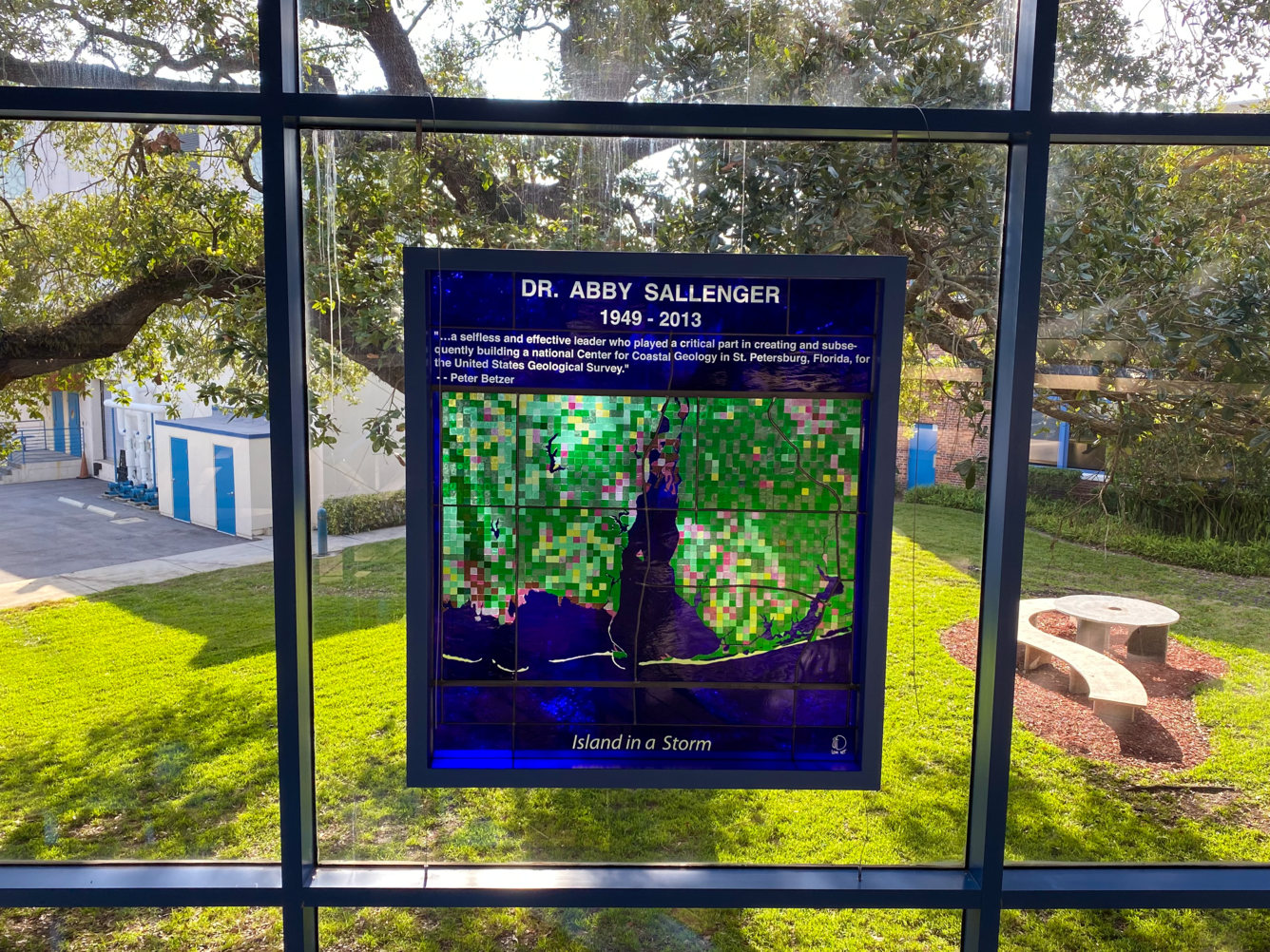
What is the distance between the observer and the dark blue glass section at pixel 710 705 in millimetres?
2094

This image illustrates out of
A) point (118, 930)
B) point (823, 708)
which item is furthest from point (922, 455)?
point (118, 930)

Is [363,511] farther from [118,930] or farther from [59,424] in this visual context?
[118,930]

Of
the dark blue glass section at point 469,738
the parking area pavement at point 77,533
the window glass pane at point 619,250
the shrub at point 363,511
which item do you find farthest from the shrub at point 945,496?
the parking area pavement at point 77,533

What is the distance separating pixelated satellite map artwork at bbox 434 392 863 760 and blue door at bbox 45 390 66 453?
4.23ft

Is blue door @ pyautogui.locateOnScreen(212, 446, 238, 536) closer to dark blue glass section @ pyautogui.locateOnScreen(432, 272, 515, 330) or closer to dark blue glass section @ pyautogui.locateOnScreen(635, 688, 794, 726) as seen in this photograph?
dark blue glass section @ pyautogui.locateOnScreen(432, 272, 515, 330)

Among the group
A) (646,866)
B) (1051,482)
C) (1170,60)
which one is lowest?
(646,866)

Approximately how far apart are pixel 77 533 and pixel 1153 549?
317 centimetres

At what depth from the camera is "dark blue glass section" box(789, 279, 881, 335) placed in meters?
2.02

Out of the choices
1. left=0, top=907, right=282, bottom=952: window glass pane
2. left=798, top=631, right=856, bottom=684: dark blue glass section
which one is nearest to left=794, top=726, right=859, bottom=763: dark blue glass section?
left=798, top=631, right=856, bottom=684: dark blue glass section

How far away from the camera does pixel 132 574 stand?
97.7 inches

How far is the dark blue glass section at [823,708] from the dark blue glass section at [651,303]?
930 millimetres

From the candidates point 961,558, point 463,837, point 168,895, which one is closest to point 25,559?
point 168,895

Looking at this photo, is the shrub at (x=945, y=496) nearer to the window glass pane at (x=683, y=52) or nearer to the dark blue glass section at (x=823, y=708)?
the dark blue glass section at (x=823, y=708)

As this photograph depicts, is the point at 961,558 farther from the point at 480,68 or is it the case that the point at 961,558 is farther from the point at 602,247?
the point at 480,68
